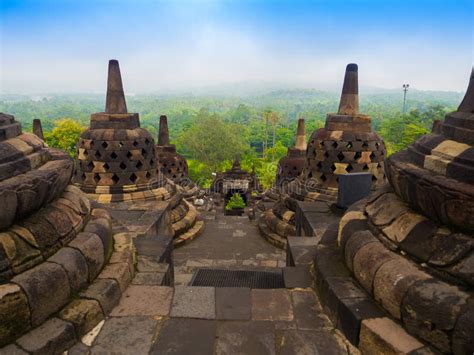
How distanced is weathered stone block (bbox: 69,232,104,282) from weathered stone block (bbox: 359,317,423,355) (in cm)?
187

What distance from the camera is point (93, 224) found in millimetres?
2924

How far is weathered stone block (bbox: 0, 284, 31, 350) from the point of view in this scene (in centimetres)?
192

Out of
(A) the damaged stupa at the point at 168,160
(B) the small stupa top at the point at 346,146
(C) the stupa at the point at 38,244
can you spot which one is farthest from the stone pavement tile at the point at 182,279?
(A) the damaged stupa at the point at 168,160

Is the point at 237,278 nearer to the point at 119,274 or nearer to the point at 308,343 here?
the point at 119,274

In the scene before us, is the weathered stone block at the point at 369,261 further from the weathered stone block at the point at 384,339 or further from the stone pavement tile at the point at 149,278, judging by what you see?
the stone pavement tile at the point at 149,278

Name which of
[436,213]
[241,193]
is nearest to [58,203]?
[436,213]

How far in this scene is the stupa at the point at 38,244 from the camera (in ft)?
6.62

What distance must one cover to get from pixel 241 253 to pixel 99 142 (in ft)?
11.2

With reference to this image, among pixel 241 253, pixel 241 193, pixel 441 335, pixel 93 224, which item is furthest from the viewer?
pixel 241 193

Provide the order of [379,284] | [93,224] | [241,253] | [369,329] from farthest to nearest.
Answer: [241,253] → [93,224] → [379,284] → [369,329]

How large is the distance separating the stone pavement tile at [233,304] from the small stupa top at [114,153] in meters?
4.50

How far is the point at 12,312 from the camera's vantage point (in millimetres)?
1952

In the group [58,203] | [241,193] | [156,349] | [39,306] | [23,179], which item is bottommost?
[241,193]

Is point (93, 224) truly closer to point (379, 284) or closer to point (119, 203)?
point (379, 284)
